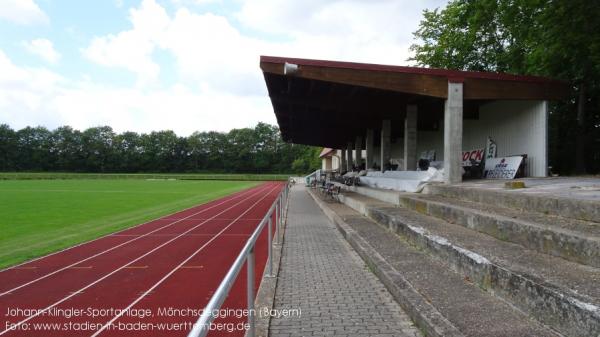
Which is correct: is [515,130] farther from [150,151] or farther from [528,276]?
[150,151]

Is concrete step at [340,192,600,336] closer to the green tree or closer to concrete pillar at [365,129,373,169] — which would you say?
concrete pillar at [365,129,373,169]

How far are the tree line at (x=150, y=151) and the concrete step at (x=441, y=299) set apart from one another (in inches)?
3576

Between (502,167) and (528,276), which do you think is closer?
(528,276)

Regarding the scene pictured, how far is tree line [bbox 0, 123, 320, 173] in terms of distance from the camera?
103 m

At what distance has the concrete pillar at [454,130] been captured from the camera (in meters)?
13.1

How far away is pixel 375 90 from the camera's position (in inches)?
669

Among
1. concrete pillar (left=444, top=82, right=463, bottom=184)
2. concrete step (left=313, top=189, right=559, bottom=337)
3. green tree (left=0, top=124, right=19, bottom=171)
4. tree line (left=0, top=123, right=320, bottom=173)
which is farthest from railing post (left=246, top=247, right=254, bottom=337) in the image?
green tree (left=0, top=124, right=19, bottom=171)

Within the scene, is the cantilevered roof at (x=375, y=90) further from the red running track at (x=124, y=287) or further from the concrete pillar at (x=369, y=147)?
the red running track at (x=124, y=287)

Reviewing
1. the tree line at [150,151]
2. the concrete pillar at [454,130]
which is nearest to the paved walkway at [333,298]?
the concrete pillar at [454,130]

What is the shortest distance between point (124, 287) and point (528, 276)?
5350mm

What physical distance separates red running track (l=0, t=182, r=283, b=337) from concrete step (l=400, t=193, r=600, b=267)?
11.2 ft

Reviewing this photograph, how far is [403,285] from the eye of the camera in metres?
4.94

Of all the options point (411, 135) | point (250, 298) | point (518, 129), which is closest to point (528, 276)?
point (250, 298)

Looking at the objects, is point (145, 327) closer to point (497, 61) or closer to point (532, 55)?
point (532, 55)
